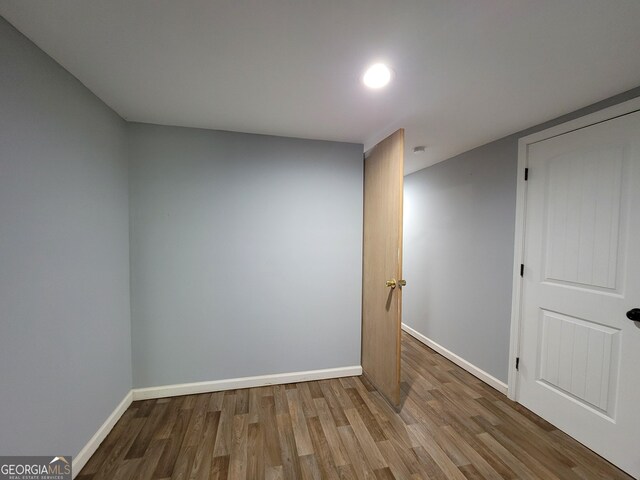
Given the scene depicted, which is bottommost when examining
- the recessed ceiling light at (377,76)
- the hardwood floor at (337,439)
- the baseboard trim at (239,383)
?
the hardwood floor at (337,439)

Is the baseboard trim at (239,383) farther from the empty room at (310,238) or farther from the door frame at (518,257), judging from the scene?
the door frame at (518,257)

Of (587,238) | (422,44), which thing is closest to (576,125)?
(587,238)

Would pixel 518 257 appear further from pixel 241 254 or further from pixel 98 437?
pixel 98 437

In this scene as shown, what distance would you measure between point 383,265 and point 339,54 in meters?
1.46

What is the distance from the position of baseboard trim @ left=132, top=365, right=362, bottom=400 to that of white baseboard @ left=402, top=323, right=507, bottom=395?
1.07m

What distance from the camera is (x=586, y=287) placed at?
1606 mm

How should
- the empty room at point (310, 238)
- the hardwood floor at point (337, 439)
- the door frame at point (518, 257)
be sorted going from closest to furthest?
the empty room at point (310, 238)
the hardwood floor at point (337, 439)
the door frame at point (518, 257)

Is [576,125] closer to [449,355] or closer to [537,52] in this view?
[537,52]

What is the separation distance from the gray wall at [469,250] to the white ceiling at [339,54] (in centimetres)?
59

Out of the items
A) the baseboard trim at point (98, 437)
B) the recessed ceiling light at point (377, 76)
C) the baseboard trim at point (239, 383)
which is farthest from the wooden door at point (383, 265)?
the baseboard trim at point (98, 437)

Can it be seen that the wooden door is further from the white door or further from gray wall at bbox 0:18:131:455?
gray wall at bbox 0:18:131:455

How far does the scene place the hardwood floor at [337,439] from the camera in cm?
139

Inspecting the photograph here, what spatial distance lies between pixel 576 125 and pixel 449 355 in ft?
7.57

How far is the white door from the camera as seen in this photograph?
1410 millimetres
